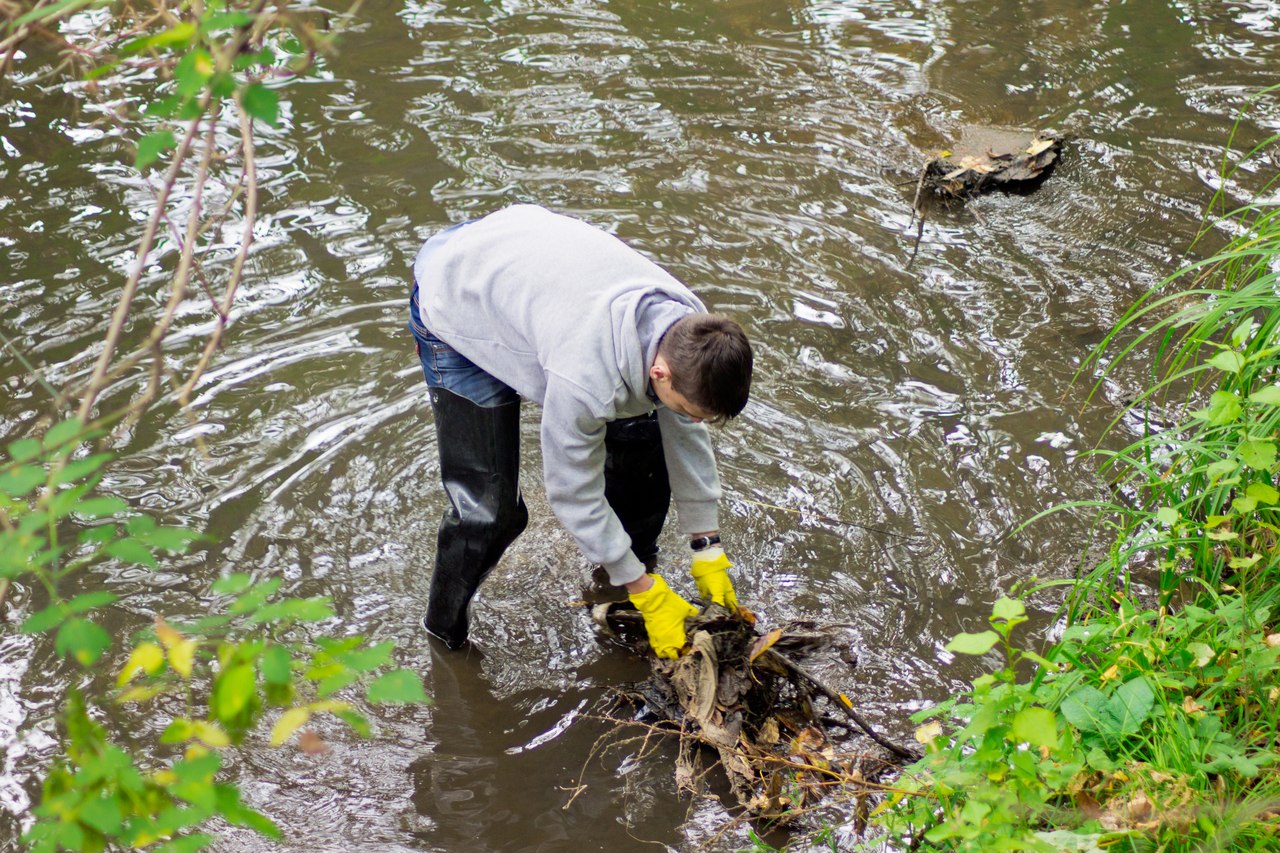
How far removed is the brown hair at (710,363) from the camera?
2521 mm

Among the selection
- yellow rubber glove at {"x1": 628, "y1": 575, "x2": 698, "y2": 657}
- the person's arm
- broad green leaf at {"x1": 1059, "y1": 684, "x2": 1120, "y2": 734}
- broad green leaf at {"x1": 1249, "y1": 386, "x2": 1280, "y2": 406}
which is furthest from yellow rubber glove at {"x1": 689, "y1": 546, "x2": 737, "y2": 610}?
broad green leaf at {"x1": 1249, "y1": 386, "x2": 1280, "y2": 406}

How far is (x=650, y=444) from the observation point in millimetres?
3453

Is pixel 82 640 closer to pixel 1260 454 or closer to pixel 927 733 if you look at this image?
pixel 927 733

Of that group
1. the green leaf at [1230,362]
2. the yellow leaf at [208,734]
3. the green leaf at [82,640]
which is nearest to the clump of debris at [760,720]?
the green leaf at [1230,362]

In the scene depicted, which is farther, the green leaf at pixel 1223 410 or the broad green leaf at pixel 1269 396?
the green leaf at pixel 1223 410

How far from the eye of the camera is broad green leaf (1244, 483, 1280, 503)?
251 cm

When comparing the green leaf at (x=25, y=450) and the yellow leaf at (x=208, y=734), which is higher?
the green leaf at (x=25, y=450)

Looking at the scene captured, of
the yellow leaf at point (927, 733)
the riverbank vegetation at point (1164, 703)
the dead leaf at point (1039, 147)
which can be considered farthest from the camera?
the dead leaf at point (1039, 147)

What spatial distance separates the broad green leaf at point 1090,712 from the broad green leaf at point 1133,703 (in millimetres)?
18

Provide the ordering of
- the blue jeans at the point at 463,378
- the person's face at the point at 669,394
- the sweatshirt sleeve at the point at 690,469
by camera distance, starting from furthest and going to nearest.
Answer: the sweatshirt sleeve at the point at 690,469, the blue jeans at the point at 463,378, the person's face at the point at 669,394

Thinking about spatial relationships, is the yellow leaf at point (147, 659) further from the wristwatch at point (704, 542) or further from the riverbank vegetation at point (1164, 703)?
the wristwatch at point (704, 542)

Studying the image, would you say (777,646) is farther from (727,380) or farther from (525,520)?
(727,380)

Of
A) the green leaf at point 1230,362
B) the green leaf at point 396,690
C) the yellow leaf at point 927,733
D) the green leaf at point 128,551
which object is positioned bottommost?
the yellow leaf at point 927,733

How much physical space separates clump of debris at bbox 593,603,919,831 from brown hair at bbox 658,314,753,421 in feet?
2.88
